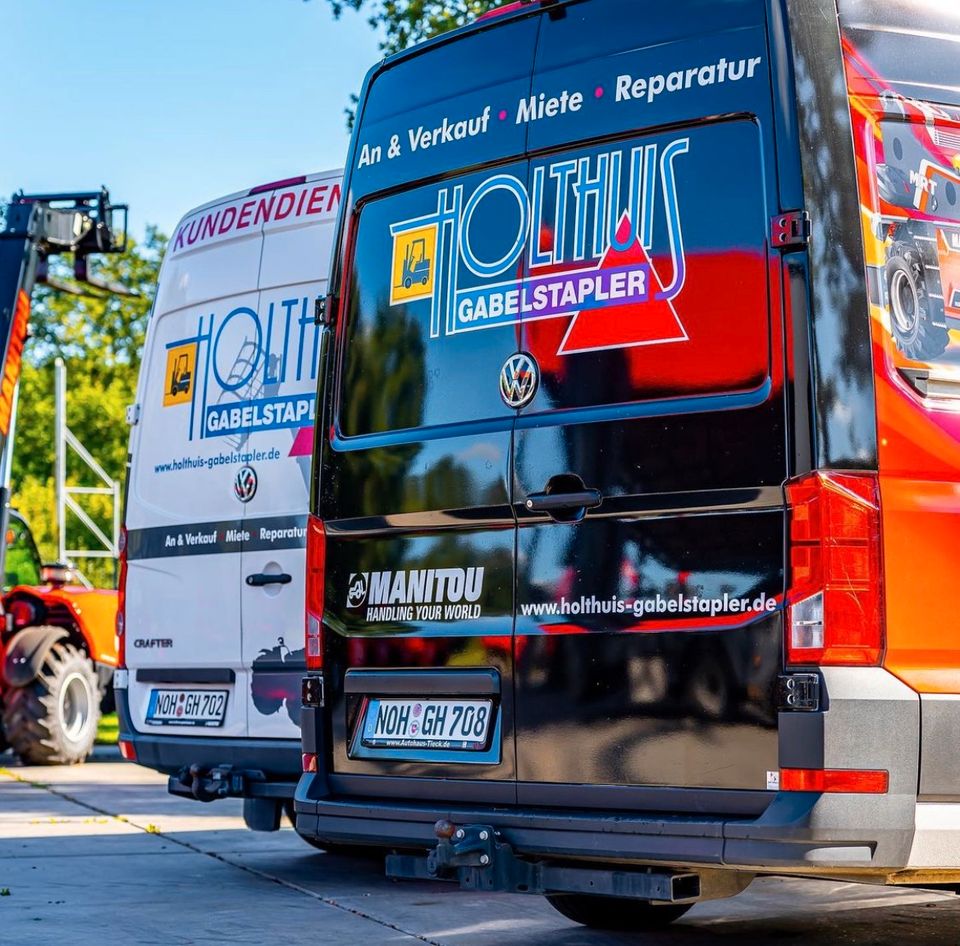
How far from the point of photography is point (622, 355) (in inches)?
202

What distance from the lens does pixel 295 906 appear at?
7.37 m

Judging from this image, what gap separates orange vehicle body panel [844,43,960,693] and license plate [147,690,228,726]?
406cm

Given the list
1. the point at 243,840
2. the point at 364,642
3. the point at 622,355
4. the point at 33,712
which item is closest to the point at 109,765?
the point at 33,712

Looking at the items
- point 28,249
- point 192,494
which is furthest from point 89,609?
point 192,494

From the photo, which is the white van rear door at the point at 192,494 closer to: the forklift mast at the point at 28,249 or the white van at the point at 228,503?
the white van at the point at 228,503

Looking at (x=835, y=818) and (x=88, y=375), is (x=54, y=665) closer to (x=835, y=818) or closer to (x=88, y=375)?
(x=835, y=818)

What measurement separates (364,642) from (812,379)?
1.83m

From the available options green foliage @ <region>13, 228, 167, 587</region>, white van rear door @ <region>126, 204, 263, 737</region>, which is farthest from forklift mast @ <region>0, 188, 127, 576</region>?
green foliage @ <region>13, 228, 167, 587</region>

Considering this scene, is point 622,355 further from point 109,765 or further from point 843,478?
point 109,765

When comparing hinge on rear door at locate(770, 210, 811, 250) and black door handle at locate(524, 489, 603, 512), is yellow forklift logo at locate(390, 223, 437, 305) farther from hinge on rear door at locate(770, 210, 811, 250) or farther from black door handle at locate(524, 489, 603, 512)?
hinge on rear door at locate(770, 210, 811, 250)

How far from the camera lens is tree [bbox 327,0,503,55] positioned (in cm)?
2017

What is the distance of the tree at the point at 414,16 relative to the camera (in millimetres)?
20172

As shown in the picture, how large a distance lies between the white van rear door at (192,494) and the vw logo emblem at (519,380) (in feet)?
9.54

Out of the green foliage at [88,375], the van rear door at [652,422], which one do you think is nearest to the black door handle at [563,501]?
the van rear door at [652,422]
